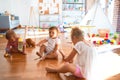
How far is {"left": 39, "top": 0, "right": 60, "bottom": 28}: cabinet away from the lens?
7102mm

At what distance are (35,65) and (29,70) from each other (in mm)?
179

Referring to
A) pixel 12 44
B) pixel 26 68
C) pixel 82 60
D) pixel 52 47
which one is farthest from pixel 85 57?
pixel 12 44

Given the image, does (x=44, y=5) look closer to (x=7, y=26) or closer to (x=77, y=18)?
(x=77, y=18)

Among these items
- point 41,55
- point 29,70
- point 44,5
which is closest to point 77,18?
point 44,5

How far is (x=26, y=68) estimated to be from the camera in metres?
2.04

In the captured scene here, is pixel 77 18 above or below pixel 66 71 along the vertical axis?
above

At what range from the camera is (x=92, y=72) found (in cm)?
171

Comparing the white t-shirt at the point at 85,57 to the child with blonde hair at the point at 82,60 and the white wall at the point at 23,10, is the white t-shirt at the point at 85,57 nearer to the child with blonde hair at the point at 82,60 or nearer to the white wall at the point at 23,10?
the child with blonde hair at the point at 82,60

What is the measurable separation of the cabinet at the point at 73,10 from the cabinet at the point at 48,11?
→ 283 millimetres

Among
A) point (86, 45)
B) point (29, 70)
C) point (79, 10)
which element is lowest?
point (29, 70)

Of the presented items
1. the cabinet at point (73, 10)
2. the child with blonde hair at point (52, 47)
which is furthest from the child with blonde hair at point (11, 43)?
the cabinet at point (73, 10)

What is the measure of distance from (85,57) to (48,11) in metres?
5.60

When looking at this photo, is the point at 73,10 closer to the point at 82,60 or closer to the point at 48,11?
the point at 48,11

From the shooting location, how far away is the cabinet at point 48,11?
280 inches
